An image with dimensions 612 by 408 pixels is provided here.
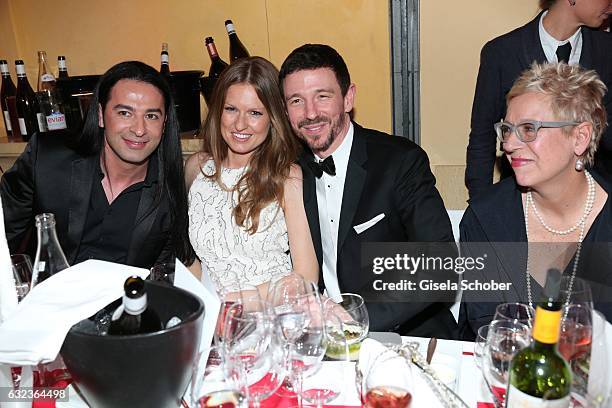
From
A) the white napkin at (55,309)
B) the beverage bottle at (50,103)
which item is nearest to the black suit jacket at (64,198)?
the white napkin at (55,309)

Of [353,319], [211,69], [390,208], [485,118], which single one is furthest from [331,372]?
[211,69]

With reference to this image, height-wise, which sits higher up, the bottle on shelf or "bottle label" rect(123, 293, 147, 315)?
the bottle on shelf

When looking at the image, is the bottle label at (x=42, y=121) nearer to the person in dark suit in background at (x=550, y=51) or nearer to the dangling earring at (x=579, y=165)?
the person in dark suit in background at (x=550, y=51)

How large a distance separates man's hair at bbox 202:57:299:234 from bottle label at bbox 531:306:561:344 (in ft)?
4.58

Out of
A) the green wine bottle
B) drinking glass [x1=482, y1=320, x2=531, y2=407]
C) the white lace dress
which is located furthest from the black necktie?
the green wine bottle


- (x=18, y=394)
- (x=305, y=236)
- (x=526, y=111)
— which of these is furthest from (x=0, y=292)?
(x=526, y=111)

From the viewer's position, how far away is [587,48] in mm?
2457

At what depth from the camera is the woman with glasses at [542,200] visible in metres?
1.64

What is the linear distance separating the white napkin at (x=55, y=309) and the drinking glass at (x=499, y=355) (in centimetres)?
73

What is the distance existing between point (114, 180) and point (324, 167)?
2.69ft

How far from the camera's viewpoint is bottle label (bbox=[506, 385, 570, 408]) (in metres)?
0.82

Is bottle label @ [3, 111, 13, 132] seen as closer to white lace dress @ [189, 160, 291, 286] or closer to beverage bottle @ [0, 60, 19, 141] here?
beverage bottle @ [0, 60, 19, 141]

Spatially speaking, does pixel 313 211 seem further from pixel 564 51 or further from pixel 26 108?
pixel 26 108

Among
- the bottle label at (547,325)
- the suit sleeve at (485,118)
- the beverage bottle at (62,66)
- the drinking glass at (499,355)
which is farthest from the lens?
the beverage bottle at (62,66)
